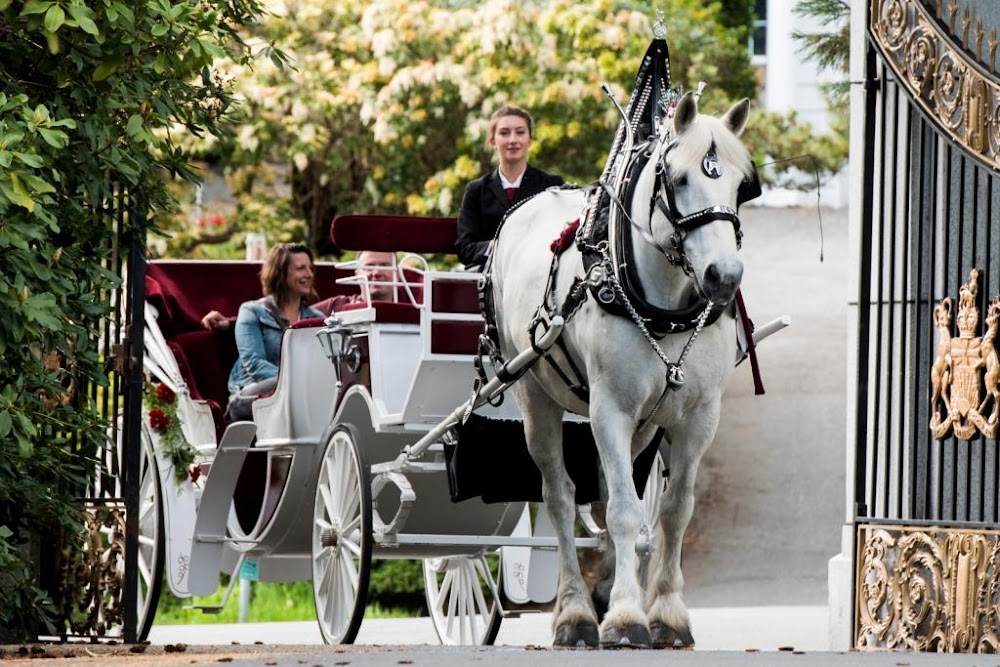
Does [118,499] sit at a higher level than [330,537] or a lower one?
higher

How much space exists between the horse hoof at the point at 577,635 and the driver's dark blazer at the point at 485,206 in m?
2.13

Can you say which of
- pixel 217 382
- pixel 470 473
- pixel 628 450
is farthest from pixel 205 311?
pixel 628 450

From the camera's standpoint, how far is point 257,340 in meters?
10.4

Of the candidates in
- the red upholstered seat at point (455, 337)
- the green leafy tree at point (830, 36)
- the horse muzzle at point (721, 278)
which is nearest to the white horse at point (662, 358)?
the horse muzzle at point (721, 278)

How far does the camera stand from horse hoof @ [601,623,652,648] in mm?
6887

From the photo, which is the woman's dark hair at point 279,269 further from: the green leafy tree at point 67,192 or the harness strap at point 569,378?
the harness strap at point 569,378

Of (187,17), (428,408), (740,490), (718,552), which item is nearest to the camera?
(187,17)

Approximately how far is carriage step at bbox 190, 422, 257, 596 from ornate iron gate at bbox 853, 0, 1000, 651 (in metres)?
3.40

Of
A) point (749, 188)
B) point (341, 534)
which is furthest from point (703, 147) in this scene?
point (341, 534)

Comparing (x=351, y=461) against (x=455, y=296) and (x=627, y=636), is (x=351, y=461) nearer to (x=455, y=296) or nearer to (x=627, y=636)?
(x=455, y=296)

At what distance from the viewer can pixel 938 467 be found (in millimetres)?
8250

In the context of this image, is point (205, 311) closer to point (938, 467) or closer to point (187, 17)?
point (187, 17)

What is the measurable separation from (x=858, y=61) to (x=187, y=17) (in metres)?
3.39

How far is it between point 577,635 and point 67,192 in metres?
3.08
